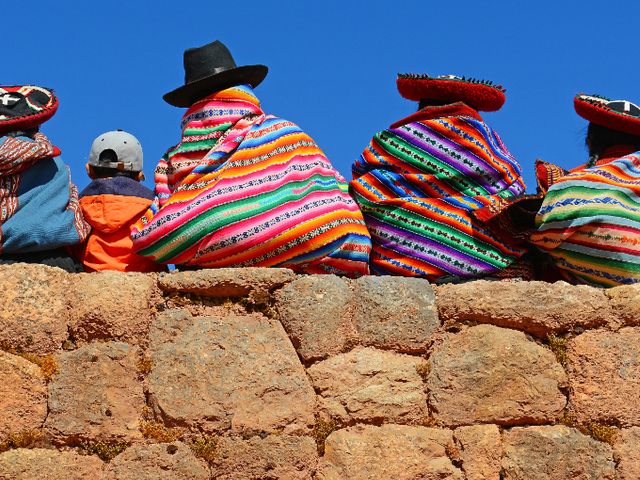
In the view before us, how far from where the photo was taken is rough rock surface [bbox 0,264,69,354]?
4363 millimetres

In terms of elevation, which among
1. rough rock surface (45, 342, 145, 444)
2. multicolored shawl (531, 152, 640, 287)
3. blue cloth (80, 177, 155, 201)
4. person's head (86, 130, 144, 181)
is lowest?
rough rock surface (45, 342, 145, 444)

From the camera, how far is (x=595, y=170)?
498 centimetres

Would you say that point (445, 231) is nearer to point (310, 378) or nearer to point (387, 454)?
point (310, 378)

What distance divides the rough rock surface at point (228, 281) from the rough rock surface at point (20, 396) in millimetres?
572

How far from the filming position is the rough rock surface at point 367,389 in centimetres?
442

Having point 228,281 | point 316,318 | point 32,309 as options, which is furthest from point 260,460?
point 32,309

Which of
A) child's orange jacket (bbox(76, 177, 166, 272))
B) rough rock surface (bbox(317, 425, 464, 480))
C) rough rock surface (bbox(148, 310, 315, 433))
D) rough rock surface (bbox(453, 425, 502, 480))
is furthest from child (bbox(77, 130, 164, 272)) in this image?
rough rock surface (bbox(453, 425, 502, 480))

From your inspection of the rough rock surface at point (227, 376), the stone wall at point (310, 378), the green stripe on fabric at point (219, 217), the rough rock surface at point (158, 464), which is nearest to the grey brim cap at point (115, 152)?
the green stripe on fabric at point (219, 217)

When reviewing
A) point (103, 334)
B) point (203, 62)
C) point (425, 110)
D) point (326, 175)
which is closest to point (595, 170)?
point (425, 110)

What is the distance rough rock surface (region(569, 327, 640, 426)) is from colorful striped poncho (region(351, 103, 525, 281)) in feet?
1.99

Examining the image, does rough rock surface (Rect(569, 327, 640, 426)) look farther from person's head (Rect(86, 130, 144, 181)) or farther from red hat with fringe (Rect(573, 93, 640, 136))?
person's head (Rect(86, 130, 144, 181))

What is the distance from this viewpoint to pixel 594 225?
15.9ft

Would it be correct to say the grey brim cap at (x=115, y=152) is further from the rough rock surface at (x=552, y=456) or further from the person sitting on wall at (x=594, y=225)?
the rough rock surface at (x=552, y=456)

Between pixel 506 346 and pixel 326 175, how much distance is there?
1052 millimetres
